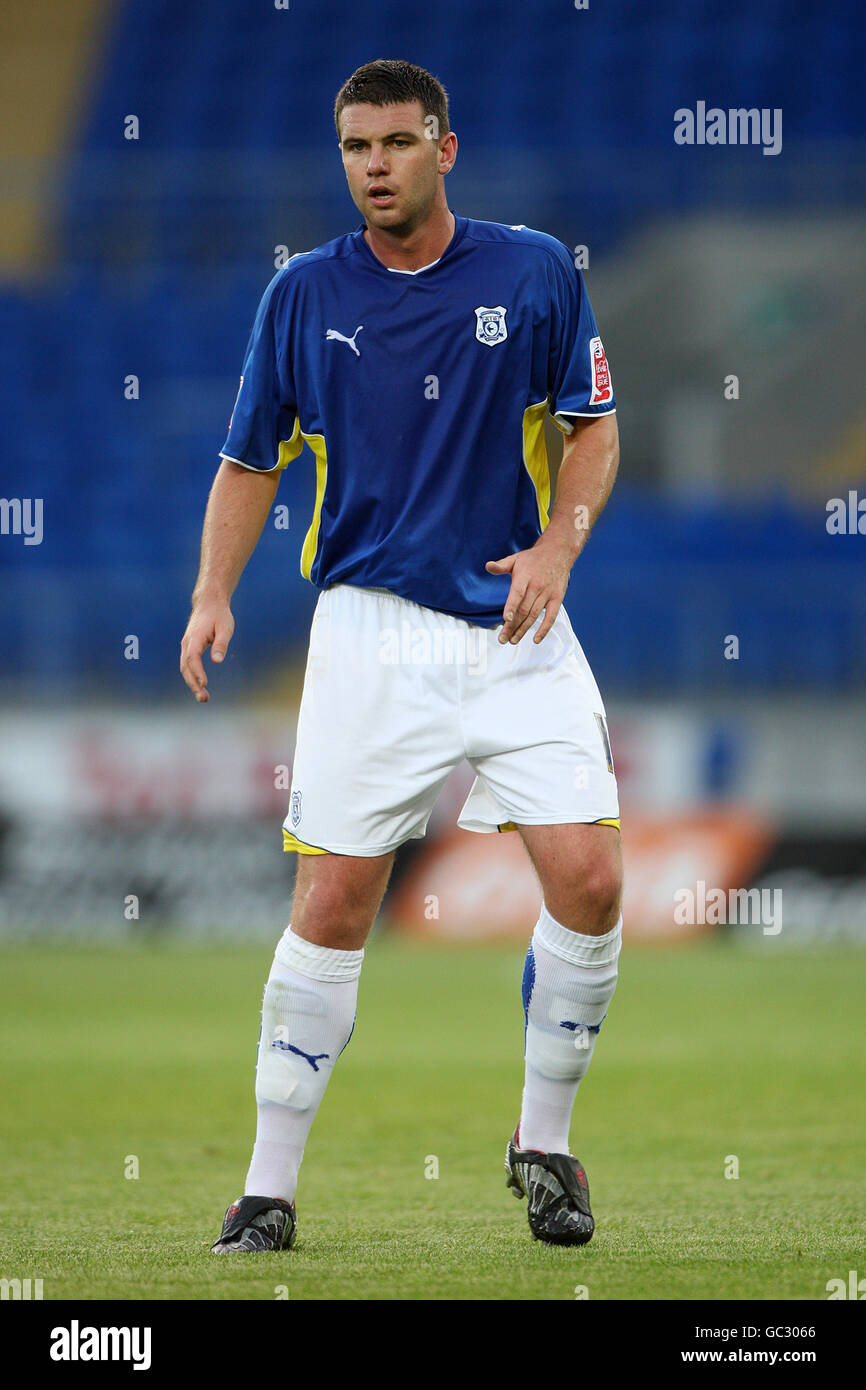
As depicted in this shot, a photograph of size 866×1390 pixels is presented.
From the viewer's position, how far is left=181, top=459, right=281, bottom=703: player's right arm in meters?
3.69

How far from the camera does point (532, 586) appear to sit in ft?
11.3

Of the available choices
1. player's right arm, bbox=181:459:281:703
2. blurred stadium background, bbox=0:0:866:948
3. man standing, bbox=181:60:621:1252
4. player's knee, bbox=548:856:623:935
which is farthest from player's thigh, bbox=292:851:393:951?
blurred stadium background, bbox=0:0:866:948

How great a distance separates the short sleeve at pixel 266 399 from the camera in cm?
367

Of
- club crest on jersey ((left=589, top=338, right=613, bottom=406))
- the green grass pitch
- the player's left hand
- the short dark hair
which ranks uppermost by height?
the short dark hair

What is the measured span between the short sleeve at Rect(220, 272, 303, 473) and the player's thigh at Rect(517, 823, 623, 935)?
94cm

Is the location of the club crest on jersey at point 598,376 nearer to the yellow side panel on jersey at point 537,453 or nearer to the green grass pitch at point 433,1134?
the yellow side panel on jersey at point 537,453

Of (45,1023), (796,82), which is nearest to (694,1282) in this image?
(45,1023)

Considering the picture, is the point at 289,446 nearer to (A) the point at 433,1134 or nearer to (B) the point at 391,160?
(B) the point at 391,160

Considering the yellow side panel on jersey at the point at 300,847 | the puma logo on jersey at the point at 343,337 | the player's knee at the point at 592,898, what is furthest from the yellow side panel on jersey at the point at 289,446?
the player's knee at the point at 592,898

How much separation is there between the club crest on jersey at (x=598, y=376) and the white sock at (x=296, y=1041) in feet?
4.03

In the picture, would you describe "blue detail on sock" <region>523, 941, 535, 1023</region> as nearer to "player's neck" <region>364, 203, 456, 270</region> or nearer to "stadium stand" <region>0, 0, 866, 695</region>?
"player's neck" <region>364, 203, 456, 270</region>

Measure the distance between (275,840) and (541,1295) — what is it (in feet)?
27.9

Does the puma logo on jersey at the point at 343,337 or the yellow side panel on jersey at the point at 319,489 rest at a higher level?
the puma logo on jersey at the point at 343,337

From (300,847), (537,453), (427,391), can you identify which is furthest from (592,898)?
(427,391)
